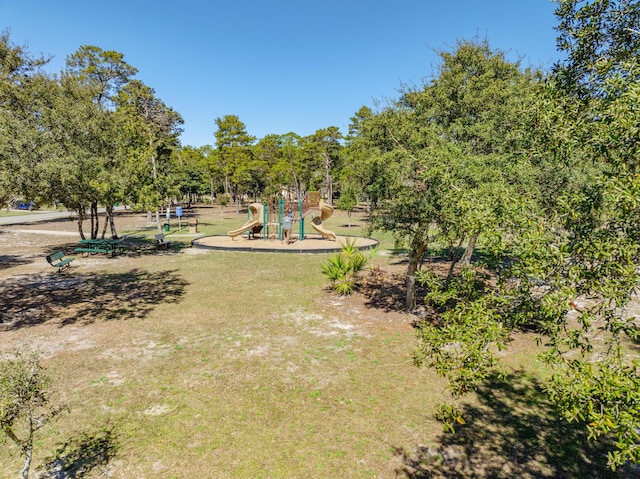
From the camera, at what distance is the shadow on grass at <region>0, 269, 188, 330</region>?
11.0 meters

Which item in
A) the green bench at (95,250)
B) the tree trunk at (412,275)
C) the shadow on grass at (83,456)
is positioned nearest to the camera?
the shadow on grass at (83,456)

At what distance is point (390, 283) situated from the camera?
50.5 feet

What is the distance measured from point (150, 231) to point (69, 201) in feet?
54.9

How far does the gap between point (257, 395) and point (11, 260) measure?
18.9 meters

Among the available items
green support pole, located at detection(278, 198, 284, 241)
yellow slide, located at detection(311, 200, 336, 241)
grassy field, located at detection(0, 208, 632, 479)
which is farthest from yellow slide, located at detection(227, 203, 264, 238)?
grassy field, located at detection(0, 208, 632, 479)

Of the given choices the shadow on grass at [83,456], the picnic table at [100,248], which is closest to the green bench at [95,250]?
the picnic table at [100,248]

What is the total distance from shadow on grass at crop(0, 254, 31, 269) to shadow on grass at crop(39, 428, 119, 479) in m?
16.0

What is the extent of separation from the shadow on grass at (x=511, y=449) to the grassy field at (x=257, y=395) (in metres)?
0.02

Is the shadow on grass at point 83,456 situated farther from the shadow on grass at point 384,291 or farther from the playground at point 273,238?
the playground at point 273,238

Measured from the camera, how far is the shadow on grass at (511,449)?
5.31 meters

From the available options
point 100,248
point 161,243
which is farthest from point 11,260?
point 161,243

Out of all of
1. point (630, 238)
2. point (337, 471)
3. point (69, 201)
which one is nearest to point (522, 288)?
point (630, 238)

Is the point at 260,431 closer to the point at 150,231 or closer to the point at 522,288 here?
the point at 522,288

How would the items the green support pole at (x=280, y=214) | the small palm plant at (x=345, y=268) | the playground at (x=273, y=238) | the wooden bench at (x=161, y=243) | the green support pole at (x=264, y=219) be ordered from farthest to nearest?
the green support pole at (x=264, y=219), the green support pole at (x=280, y=214), the wooden bench at (x=161, y=243), the playground at (x=273, y=238), the small palm plant at (x=345, y=268)
